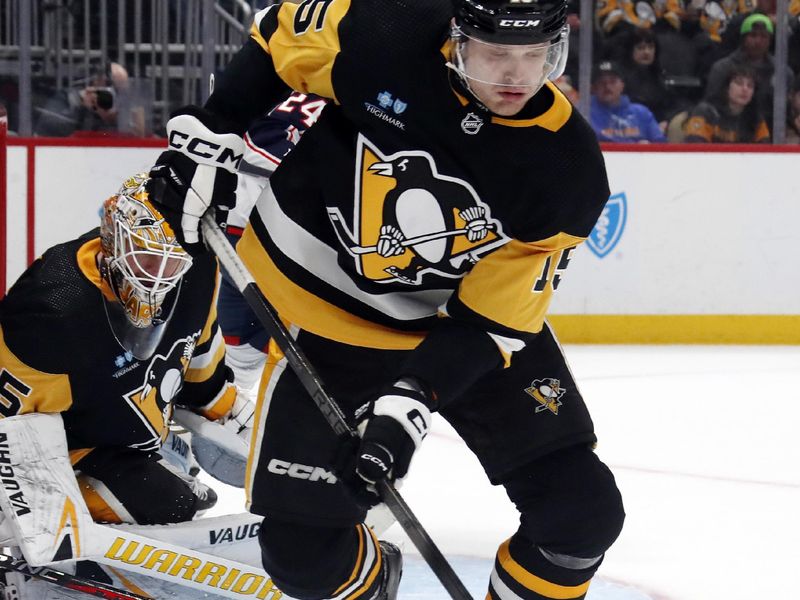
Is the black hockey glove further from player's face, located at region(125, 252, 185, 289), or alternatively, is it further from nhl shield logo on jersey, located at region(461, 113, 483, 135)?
nhl shield logo on jersey, located at region(461, 113, 483, 135)

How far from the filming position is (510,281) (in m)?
1.82

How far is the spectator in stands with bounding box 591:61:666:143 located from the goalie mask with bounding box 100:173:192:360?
10.6 ft

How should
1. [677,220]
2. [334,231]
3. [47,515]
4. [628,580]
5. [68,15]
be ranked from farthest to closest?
[677,220]
[68,15]
[628,580]
[47,515]
[334,231]

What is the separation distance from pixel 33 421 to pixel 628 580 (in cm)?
114

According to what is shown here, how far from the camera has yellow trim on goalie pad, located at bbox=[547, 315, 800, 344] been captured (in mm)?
5062

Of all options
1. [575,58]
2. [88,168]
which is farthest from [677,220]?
[88,168]

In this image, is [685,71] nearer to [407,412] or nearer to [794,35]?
[794,35]

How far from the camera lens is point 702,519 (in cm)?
288

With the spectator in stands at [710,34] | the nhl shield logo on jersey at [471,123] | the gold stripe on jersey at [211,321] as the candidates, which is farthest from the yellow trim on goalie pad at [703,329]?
the nhl shield logo on jersey at [471,123]

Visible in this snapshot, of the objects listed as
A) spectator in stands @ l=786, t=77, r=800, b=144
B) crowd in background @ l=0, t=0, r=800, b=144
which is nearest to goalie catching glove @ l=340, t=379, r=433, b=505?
crowd in background @ l=0, t=0, r=800, b=144

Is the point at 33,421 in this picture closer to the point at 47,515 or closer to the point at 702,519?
the point at 47,515

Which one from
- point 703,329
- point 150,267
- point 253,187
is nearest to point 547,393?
point 150,267

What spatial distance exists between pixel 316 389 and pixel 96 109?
3.19m

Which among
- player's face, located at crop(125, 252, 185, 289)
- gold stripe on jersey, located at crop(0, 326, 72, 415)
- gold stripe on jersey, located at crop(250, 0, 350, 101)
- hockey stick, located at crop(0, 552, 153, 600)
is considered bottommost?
hockey stick, located at crop(0, 552, 153, 600)
